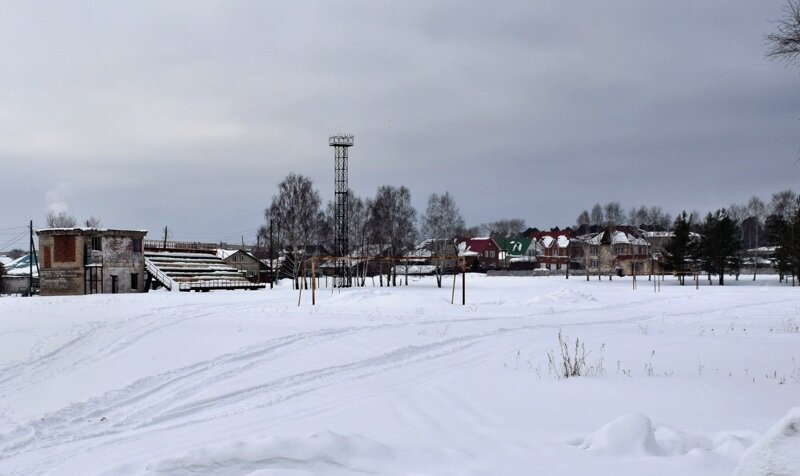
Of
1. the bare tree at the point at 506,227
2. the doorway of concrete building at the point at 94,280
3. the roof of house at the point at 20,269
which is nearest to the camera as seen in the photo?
the doorway of concrete building at the point at 94,280

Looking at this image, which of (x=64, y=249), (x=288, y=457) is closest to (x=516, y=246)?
(x=64, y=249)

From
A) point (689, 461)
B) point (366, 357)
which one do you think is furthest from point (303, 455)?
point (366, 357)

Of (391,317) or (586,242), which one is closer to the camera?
(391,317)

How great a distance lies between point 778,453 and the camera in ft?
11.1

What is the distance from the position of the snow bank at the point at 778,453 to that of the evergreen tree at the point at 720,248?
6776cm

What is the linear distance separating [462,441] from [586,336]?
11.4 meters

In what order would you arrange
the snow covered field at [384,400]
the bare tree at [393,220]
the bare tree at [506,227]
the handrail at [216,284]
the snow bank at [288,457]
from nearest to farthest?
the snow bank at [288,457] < the snow covered field at [384,400] < the handrail at [216,284] < the bare tree at [393,220] < the bare tree at [506,227]

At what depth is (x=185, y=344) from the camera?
1477cm

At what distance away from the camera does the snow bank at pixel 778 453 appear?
330 cm

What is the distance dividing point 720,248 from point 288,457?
68.6 metres

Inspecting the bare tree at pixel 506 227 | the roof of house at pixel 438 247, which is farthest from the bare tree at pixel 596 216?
the roof of house at pixel 438 247

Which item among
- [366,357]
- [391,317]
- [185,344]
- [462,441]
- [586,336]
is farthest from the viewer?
[391,317]

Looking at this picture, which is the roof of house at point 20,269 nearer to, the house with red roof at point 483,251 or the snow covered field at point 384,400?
the snow covered field at point 384,400

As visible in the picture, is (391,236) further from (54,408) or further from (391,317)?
(54,408)
